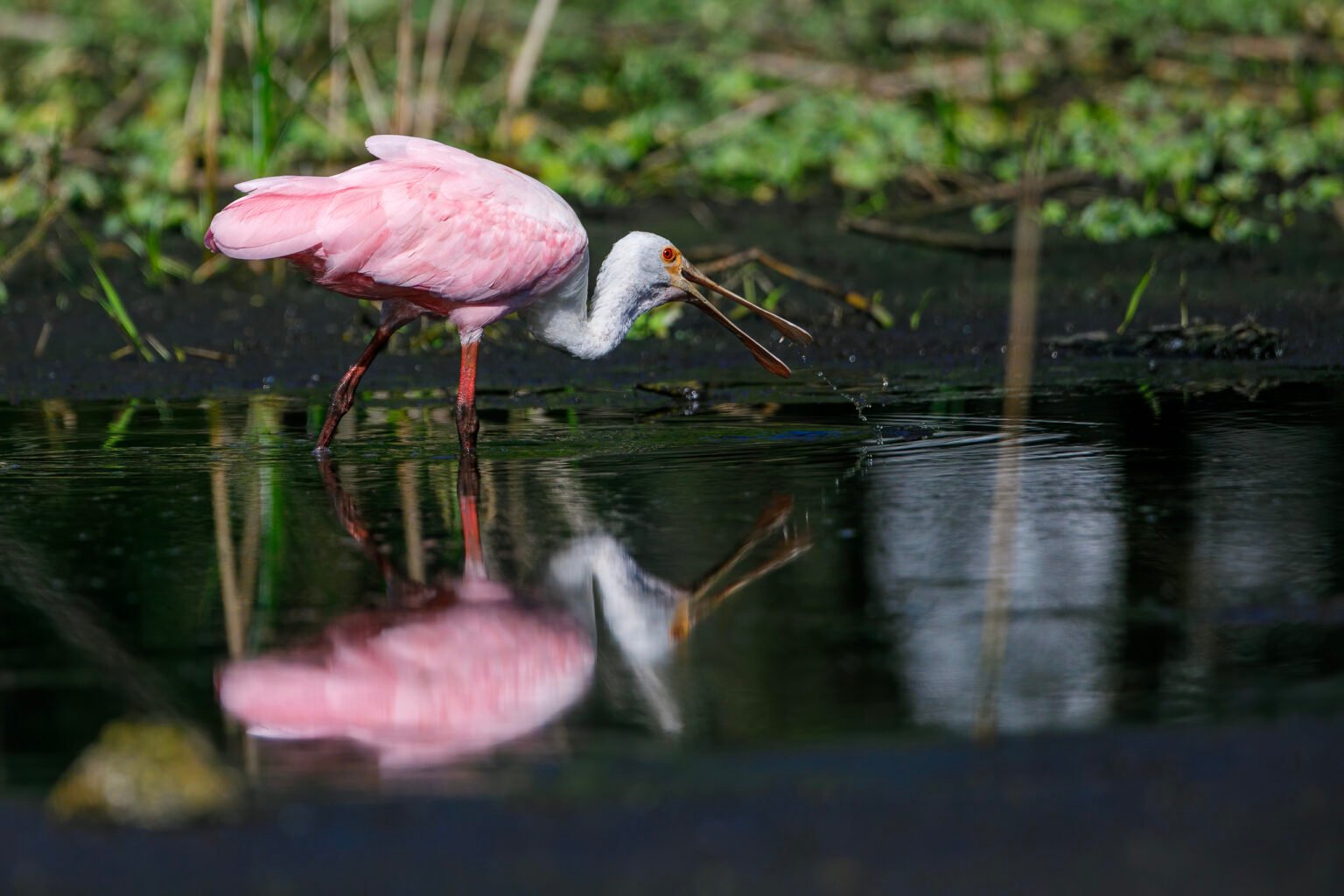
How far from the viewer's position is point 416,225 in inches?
257

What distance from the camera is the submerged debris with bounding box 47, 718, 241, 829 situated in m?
3.04

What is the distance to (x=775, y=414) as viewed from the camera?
284 inches

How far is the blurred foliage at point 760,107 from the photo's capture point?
428 inches

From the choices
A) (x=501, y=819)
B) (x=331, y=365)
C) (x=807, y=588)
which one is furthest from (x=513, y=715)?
(x=331, y=365)

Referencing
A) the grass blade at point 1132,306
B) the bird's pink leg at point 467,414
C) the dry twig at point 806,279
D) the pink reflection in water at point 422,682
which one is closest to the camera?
the pink reflection in water at point 422,682

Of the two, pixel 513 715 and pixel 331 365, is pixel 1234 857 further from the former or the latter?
pixel 331 365

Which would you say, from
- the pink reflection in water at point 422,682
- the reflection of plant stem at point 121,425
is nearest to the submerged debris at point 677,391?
the reflection of plant stem at point 121,425

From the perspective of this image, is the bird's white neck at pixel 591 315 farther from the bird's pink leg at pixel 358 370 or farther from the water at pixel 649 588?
the bird's pink leg at pixel 358 370

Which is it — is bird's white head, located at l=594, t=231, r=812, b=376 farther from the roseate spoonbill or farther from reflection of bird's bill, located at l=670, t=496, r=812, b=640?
reflection of bird's bill, located at l=670, t=496, r=812, b=640

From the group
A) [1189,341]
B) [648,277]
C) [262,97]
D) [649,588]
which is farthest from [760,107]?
[649,588]

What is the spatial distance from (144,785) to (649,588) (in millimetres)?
1705

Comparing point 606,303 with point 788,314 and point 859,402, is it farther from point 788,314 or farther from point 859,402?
point 788,314

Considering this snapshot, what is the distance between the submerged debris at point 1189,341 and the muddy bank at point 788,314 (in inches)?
2.8

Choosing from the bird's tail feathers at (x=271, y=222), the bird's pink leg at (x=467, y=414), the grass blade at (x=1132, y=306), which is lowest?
the bird's pink leg at (x=467, y=414)
